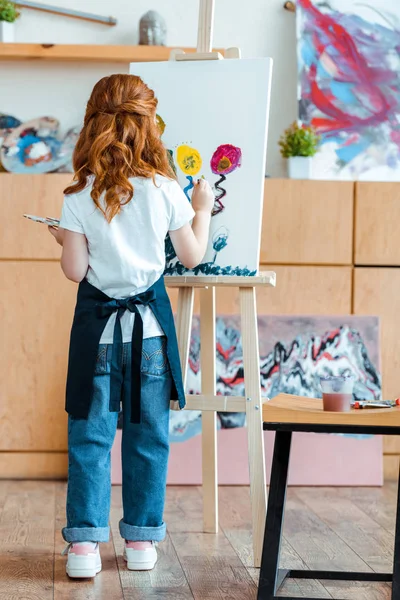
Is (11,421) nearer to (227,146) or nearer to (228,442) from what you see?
(228,442)

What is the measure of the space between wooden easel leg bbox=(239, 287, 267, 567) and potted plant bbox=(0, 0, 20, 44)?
1.86 m

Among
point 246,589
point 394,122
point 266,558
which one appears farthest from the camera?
point 394,122

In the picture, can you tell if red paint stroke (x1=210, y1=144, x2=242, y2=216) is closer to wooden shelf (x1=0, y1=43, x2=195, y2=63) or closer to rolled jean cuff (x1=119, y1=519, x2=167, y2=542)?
rolled jean cuff (x1=119, y1=519, x2=167, y2=542)

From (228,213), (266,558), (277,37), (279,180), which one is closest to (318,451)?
(279,180)

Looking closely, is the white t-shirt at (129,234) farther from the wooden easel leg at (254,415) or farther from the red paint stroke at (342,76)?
the red paint stroke at (342,76)

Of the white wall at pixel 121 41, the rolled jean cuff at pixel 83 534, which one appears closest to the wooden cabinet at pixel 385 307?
the white wall at pixel 121 41

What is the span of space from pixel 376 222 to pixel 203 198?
51.2 inches

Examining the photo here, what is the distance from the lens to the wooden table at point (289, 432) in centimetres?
185

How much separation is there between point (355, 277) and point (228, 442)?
2.76 feet

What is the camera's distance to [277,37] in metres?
3.85

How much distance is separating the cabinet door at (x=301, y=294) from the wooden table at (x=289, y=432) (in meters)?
1.47

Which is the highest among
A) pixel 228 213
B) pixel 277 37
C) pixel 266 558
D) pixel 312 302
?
pixel 277 37

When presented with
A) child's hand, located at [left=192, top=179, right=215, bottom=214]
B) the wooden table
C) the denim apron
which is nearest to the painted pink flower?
child's hand, located at [left=192, top=179, right=215, bottom=214]

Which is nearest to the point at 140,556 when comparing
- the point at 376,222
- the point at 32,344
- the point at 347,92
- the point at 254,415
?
the point at 254,415
